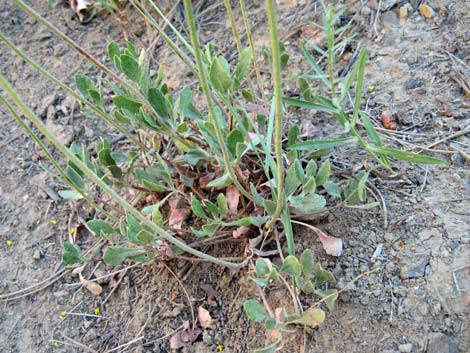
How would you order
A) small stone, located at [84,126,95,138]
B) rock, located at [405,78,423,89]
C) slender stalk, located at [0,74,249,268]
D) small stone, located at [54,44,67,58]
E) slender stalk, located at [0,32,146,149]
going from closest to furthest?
slender stalk, located at [0,74,249,268] < slender stalk, located at [0,32,146,149] < rock, located at [405,78,423,89] < small stone, located at [84,126,95,138] < small stone, located at [54,44,67,58]

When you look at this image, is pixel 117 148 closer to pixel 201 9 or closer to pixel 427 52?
pixel 201 9

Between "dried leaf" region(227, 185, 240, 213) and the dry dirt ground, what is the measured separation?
0.17 meters

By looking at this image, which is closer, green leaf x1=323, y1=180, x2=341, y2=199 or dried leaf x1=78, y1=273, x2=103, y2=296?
green leaf x1=323, y1=180, x2=341, y2=199

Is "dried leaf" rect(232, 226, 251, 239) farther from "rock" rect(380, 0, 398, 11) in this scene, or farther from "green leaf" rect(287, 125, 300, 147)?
"rock" rect(380, 0, 398, 11)

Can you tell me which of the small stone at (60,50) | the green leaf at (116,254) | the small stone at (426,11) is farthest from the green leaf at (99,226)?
the small stone at (426,11)

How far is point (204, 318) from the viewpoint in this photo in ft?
4.39

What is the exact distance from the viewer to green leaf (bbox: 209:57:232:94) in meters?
1.00

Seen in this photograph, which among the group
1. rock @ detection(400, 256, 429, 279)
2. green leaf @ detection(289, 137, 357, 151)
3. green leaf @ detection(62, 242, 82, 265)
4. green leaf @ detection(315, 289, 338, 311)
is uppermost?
green leaf @ detection(289, 137, 357, 151)

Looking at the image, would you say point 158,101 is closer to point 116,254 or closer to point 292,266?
point 116,254

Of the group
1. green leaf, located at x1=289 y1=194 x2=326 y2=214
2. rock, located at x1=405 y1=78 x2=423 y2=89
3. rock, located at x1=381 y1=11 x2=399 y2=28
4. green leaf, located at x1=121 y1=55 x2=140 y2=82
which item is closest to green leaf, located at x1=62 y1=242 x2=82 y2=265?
green leaf, located at x1=121 y1=55 x2=140 y2=82

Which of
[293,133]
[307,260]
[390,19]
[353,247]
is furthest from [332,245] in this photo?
[390,19]

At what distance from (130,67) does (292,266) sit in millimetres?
563

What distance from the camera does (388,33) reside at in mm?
1708

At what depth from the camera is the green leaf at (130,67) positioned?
3.76ft
